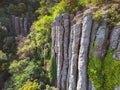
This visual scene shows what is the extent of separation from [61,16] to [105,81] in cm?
1224

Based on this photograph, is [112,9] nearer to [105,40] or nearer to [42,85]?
[105,40]

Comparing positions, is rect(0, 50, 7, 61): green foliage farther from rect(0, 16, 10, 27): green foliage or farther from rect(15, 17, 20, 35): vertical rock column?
rect(15, 17, 20, 35): vertical rock column

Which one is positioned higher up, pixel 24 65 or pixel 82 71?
pixel 82 71

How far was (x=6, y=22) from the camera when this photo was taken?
67.7 m

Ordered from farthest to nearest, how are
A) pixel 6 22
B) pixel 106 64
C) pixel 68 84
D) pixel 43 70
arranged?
pixel 6 22
pixel 43 70
pixel 68 84
pixel 106 64

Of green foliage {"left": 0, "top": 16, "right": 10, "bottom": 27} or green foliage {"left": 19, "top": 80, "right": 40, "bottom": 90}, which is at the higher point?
green foliage {"left": 0, "top": 16, "right": 10, "bottom": 27}

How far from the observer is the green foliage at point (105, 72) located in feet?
120

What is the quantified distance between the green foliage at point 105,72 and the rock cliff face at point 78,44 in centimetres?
Answer: 67

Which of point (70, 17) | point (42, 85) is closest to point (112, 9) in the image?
point (70, 17)

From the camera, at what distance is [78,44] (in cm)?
4022

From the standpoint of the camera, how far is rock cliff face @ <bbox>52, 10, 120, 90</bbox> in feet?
124

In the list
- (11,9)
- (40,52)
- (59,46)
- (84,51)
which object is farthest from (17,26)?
(84,51)

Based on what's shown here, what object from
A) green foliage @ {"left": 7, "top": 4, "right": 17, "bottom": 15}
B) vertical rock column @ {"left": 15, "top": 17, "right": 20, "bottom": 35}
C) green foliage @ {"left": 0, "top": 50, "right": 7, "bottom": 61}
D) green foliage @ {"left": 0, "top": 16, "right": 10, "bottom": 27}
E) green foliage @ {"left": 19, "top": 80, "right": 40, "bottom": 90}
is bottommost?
green foliage @ {"left": 19, "top": 80, "right": 40, "bottom": 90}

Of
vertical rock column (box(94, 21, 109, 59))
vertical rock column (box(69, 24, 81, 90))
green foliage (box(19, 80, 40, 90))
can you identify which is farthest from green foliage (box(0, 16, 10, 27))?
vertical rock column (box(94, 21, 109, 59))
